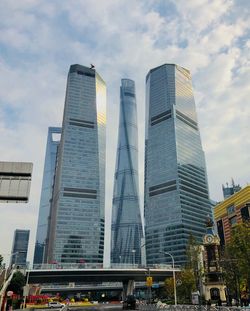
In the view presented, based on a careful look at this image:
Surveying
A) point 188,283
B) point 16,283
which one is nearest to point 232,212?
point 188,283

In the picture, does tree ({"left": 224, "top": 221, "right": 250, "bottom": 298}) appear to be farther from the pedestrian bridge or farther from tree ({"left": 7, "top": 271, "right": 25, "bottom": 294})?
tree ({"left": 7, "top": 271, "right": 25, "bottom": 294})

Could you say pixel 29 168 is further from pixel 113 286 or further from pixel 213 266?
pixel 113 286

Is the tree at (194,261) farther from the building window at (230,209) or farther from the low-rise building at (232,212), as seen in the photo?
the building window at (230,209)

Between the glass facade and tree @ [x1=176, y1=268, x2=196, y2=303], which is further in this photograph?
tree @ [x1=176, y1=268, x2=196, y2=303]

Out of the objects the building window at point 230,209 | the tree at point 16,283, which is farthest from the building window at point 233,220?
the tree at point 16,283

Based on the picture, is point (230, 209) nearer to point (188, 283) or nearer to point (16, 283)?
point (188, 283)

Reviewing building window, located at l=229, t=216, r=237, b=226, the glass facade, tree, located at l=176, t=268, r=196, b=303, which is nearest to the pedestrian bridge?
tree, located at l=176, t=268, r=196, b=303

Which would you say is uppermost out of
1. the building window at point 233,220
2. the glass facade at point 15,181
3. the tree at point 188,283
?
the building window at point 233,220

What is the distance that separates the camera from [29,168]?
3684cm

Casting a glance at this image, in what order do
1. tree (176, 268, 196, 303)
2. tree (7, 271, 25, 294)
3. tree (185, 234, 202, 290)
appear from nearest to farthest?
tree (185, 234, 202, 290)
tree (176, 268, 196, 303)
tree (7, 271, 25, 294)

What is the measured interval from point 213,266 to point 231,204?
169 ft

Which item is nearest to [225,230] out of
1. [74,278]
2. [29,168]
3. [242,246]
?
[74,278]

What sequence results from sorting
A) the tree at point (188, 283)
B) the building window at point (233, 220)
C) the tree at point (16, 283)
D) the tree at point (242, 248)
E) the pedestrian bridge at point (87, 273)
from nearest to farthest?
the tree at point (242, 248) < the tree at point (188, 283) < the tree at point (16, 283) < the pedestrian bridge at point (87, 273) < the building window at point (233, 220)

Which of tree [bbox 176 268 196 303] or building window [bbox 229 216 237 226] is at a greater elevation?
building window [bbox 229 216 237 226]
